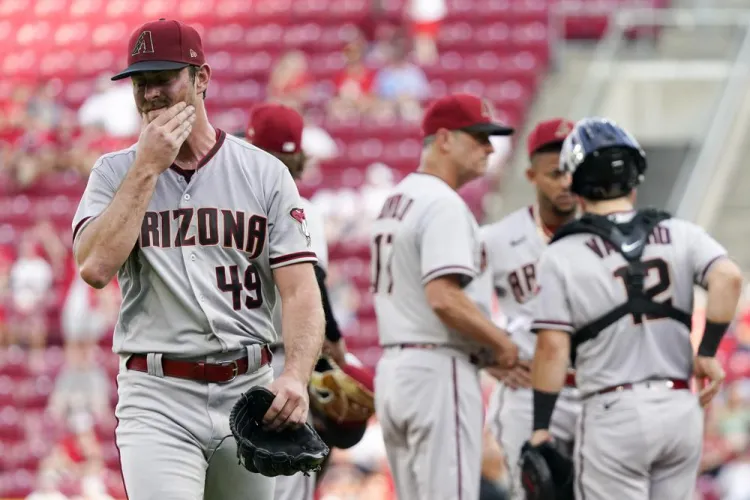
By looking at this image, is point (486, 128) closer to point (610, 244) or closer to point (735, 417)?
point (610, 244)

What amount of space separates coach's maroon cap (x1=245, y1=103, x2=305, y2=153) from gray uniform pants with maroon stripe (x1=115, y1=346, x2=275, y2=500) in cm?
211

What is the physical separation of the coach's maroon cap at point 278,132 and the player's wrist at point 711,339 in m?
1.96

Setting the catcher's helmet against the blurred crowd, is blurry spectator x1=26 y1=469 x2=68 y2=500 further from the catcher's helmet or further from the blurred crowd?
the catcher's helmet

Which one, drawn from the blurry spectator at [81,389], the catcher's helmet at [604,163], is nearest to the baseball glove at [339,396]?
the catcher's helmet at [604,163]

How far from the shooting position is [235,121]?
16625 mm

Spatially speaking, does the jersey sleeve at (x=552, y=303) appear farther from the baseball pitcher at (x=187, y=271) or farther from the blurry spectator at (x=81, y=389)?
the blurry spectator at (x=81, y=389)

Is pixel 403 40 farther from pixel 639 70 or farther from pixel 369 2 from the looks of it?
pixel 639 70

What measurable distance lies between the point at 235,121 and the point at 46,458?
16.8ft

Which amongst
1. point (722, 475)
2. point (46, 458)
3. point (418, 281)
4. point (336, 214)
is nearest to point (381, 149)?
point (336, 214)

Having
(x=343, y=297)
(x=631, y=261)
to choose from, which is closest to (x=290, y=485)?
(x=631, y=261)

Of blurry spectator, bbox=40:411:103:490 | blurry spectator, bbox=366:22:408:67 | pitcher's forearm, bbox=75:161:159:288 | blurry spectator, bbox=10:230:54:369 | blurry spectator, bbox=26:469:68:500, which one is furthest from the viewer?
blurry spectator, bbox=366:22:408:67

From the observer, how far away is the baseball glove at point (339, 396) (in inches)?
249

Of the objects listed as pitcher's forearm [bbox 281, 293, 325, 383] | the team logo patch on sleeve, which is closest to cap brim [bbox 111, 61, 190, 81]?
the team logo patch on sleeve

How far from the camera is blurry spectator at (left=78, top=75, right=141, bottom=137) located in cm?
1595
